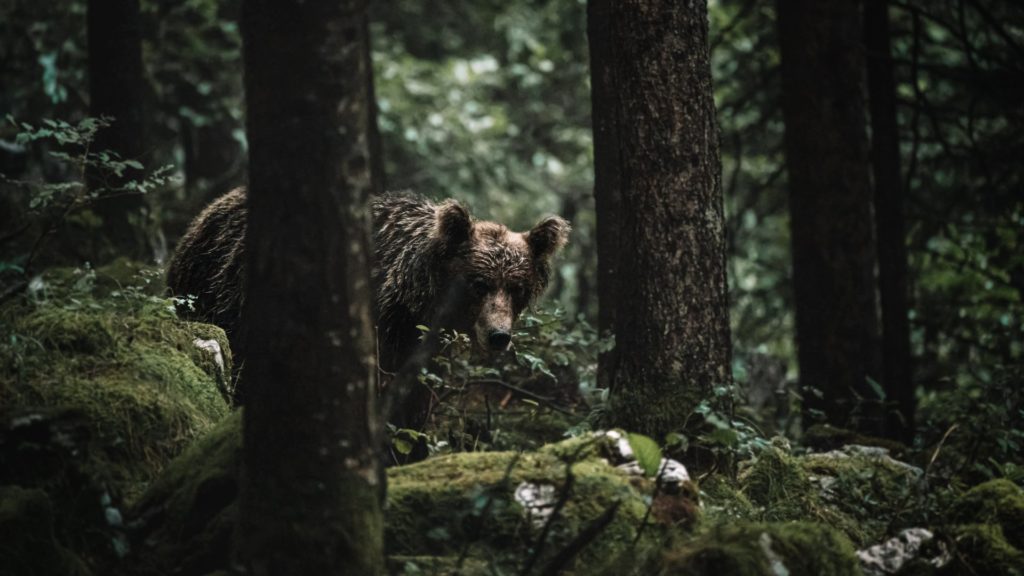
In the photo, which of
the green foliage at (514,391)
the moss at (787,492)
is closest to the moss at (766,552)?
the moss at (787,492)

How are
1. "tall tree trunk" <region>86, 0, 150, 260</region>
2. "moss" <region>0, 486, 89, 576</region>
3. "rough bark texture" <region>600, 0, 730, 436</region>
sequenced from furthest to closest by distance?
1. "tall tree trunk" <region>86, 0, 150, 260</region>
2. "rough bark texture" <region>600, 0, 730, 436</region>
3. "moss" <region>0, 486, 89, 576</region>

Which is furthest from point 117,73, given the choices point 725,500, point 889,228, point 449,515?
point 889,228

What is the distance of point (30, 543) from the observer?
3.90 m

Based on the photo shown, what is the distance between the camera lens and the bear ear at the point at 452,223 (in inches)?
282

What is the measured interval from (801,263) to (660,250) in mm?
4013

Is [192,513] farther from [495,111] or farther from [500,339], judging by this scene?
[495,111]

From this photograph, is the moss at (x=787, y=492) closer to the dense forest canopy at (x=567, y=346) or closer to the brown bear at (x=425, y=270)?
the dense forest canopy at (x=567, y=346)

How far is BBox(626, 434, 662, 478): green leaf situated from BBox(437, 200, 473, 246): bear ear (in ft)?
11.0

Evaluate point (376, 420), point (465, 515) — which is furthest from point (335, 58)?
point (465, 515)

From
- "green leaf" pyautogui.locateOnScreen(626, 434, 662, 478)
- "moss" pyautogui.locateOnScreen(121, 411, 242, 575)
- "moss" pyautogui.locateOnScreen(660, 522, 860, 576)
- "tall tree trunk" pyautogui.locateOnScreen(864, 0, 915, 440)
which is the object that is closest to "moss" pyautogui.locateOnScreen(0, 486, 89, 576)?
"moss" pyautogui.locateOnScreen(121, 411, 242, 575)

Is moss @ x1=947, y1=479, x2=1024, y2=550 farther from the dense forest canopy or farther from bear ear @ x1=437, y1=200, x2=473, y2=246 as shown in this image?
bear ear @ x1=437, y1=200, x2=473, y2=246

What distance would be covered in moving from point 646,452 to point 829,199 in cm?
547

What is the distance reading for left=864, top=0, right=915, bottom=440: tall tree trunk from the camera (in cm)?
948

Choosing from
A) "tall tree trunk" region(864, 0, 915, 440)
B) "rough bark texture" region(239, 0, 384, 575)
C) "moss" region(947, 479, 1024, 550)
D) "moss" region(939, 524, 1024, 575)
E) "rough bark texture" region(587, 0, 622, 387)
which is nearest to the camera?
"rough bark texture" region(239, 0, 384, 575)
